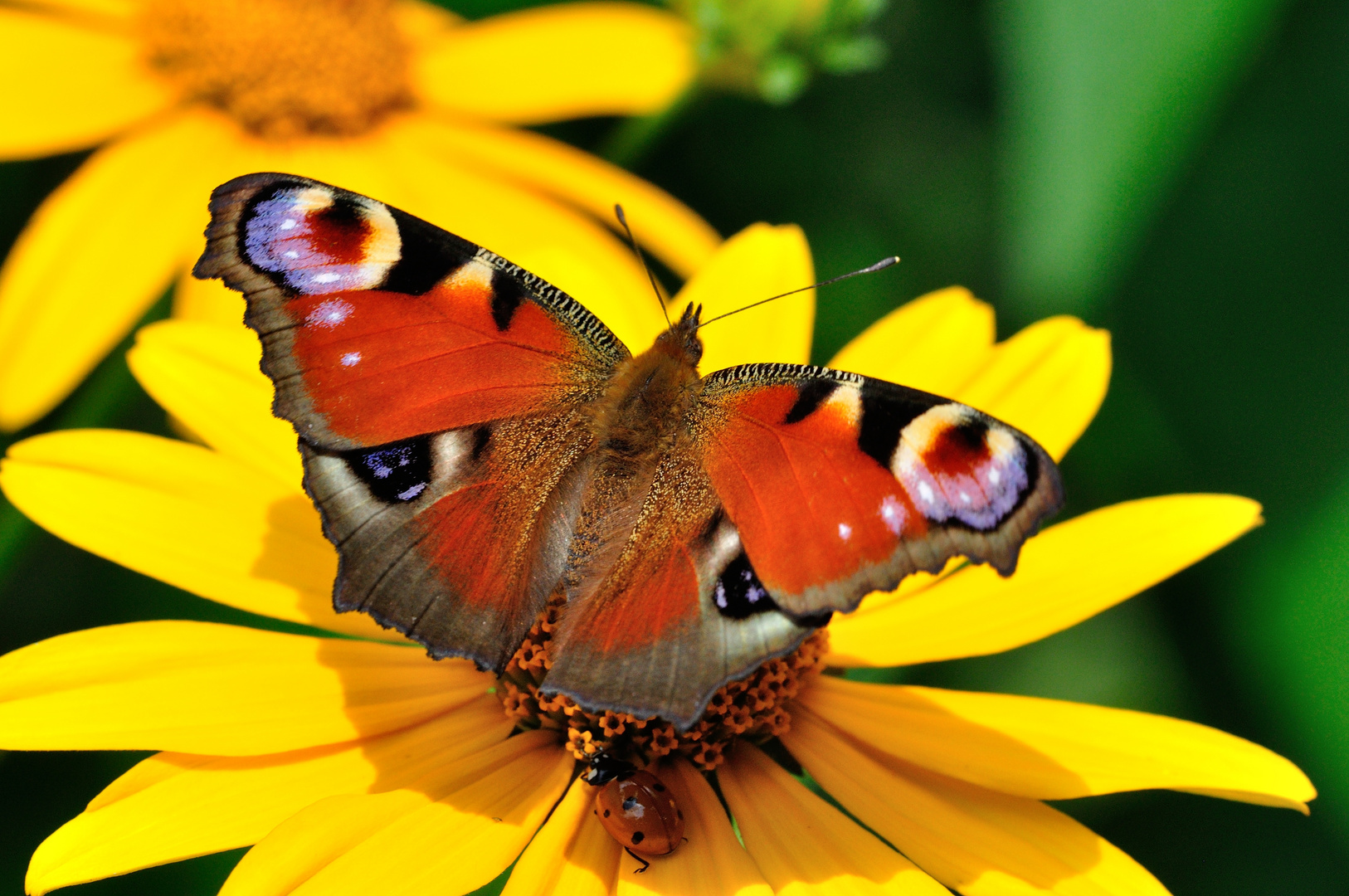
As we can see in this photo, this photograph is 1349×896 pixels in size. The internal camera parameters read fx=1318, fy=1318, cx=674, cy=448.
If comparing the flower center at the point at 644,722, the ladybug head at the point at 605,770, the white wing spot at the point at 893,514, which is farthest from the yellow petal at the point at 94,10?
the white wing spot at the point at 893,514

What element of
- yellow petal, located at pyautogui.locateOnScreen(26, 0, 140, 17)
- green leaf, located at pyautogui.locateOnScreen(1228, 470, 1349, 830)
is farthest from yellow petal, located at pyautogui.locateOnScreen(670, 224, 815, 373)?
yellow petal, located at pyautogui.locateOnScreen(26, 0, 140, 17)

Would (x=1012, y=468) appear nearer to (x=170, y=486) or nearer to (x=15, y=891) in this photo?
(x=170, y=486)

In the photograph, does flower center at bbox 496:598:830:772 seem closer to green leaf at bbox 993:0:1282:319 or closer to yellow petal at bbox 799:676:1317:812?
yellow petal at bbox 799:676:1317:812

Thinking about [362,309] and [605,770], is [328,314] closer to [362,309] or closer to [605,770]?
[362,309]

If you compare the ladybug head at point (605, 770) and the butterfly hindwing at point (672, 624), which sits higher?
the butterfly hindwing at point (672, 624)

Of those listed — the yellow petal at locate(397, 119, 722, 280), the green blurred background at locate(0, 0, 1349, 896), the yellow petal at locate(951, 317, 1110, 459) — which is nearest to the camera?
the yellow petal at locate(951, 317, 1110, 459)

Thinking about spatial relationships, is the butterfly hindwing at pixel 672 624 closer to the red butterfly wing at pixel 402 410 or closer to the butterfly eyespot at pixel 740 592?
the butterfly eyespot at pixel 740 592

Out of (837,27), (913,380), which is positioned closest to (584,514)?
(913,380)
